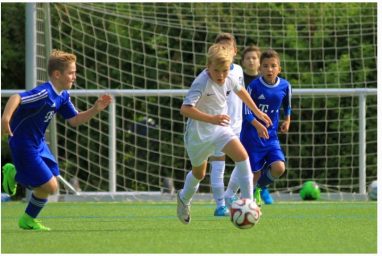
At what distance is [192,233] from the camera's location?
24.9 ft

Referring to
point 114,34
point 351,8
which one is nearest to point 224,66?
point 114,34

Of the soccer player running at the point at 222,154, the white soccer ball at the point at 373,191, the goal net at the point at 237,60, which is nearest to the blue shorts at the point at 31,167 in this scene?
the soccer player running at the point at 222,154

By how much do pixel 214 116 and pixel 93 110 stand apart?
1.07m

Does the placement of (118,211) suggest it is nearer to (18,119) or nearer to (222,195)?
(222,195)

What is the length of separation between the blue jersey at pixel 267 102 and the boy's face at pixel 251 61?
9.6 inches

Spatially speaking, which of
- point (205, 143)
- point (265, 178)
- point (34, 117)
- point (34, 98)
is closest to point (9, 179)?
→ point (34, 117)

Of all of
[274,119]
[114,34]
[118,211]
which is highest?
[114,34]

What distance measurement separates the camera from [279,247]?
655cm

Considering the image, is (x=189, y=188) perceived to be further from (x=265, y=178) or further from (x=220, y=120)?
(x=265, y=178)

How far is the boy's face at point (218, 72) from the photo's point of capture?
795cm

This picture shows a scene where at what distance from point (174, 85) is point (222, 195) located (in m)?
7.55

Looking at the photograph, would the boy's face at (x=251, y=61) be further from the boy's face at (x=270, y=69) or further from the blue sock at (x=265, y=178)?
the blue sock at (x=265, y=178)

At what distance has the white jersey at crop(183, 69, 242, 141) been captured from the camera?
26.2 feet

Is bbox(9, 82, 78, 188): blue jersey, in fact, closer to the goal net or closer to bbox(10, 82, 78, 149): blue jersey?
bbox(10, 82, 78, 149): blue jersey
